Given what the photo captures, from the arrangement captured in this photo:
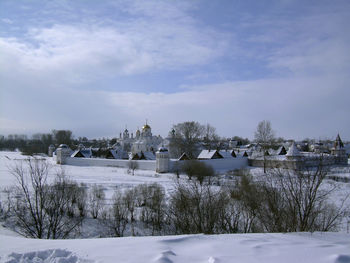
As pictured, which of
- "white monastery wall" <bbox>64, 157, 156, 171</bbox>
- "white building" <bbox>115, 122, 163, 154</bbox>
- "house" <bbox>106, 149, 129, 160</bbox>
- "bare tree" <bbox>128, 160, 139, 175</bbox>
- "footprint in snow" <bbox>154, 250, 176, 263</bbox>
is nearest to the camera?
"footprint in snow" <bbox>154, 250, 176, 263</bbox>

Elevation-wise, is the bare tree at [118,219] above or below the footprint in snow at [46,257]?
below

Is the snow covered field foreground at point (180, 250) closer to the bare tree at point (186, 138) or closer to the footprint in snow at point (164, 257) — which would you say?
the footprint in snow at point (164, 257)

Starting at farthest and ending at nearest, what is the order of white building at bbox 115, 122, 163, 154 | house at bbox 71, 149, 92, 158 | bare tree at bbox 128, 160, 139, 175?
white building at bbox 115, 122, 163, 154, house at bbox 71, 149, 92, 158, bare tree at bbox 128, 160, 139, 175

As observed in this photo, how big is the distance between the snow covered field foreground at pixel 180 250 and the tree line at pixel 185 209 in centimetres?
331

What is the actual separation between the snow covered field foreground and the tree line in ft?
10.9

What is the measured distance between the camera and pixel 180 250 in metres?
3.79

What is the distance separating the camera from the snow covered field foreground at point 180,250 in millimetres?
3451

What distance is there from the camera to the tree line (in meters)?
7.54

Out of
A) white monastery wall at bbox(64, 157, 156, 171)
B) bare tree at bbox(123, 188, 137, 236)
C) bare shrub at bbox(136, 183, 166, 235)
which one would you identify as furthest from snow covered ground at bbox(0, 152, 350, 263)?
white monastery wall at bbox(64, 157, 156, 171)

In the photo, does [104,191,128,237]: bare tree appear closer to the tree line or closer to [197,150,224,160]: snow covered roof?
the tree line

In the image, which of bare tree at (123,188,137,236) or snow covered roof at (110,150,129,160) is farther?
snow covered roof at (110,150,129,160)

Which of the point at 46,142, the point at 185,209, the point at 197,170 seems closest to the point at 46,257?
the point at 185,209

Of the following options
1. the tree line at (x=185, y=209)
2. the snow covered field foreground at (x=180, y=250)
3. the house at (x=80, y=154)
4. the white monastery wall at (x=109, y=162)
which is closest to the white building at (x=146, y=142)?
the house at (x=80, y=154)

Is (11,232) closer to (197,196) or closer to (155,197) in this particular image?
(155,197)
